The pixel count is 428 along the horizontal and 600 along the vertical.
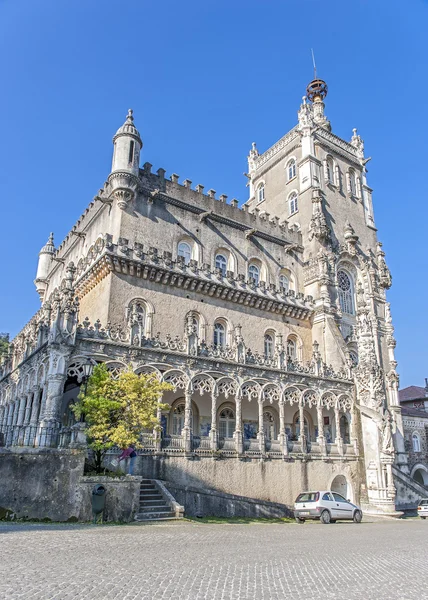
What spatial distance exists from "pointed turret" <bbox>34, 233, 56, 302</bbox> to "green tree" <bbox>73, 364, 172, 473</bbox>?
87.6ft

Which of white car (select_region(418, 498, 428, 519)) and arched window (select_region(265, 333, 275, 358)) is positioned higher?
arched window (select_region(265, 333, 275, 358))

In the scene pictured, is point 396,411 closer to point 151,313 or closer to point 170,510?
point 151,313

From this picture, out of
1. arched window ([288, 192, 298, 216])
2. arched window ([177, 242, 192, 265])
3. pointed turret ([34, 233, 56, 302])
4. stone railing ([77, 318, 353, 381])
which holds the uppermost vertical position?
arched window ([288, 192, 298, 216])

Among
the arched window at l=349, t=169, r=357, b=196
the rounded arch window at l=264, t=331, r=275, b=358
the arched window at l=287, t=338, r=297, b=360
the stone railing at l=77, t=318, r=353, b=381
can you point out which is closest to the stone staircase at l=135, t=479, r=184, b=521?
the stone railing at l=77, t=318, r=353, b=381

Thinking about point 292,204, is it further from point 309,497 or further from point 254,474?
point 309,497

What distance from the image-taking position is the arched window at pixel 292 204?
138ft

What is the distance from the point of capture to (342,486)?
29359 millimetres

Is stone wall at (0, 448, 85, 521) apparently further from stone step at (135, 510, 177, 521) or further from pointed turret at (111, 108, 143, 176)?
pointed turret at (111, 108, 143, 176)

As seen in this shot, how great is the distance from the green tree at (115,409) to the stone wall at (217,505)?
3.45 m

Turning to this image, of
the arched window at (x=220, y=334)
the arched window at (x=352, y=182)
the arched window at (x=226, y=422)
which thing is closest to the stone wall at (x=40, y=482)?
the arched window at (x=226, y=422)

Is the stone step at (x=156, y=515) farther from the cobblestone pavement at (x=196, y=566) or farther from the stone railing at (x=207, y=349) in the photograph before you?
the stone railing at (x=207, y=349)

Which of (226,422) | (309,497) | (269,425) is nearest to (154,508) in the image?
(309,497)

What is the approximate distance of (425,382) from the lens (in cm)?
5966

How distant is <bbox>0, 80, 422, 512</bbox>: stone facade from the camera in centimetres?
2269
